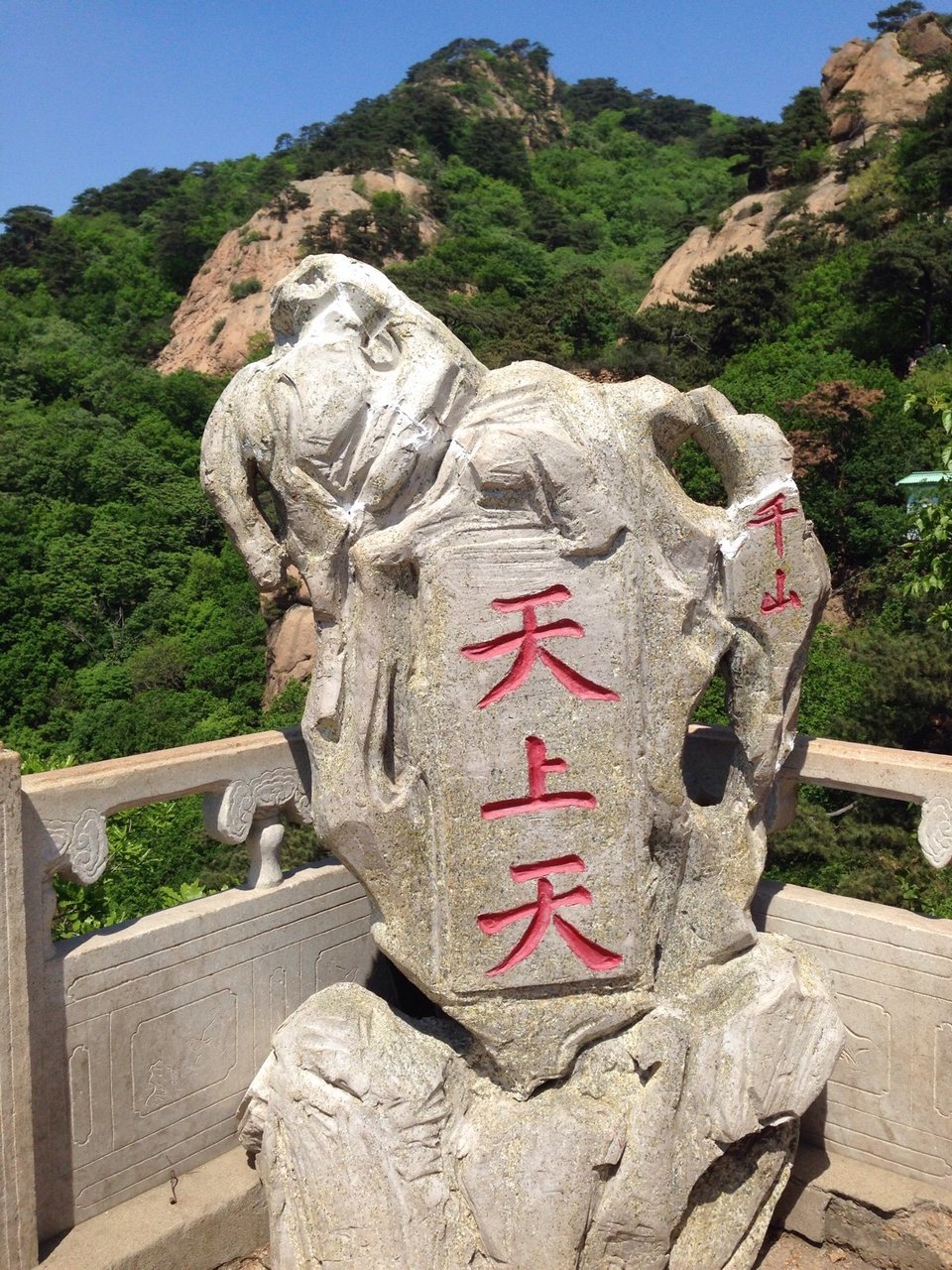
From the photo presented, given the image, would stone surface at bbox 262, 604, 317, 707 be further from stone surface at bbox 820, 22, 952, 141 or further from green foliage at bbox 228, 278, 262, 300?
stone surface at bbox 820, 22, 952, 141

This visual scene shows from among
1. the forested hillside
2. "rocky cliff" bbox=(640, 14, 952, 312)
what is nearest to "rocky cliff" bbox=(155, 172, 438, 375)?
the forested hillside

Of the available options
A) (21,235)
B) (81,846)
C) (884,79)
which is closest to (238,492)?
(81,846)

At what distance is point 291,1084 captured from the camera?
266 centimetres

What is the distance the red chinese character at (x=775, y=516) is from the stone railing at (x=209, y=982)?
0.66 metres

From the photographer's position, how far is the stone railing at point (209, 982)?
103 inches

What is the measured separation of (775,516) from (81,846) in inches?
79.4

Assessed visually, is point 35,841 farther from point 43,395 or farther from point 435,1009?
point 43,395

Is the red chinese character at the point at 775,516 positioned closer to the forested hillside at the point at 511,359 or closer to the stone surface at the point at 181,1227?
the forested hillside at the point at 511,359

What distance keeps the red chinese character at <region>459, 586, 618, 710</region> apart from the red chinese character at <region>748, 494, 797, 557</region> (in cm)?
66

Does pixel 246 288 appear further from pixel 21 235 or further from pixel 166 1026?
pixel 166 1026

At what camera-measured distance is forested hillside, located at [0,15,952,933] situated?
10383 millimetres

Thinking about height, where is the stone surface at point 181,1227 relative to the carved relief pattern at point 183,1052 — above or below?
below

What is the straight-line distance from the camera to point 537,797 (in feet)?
8.62

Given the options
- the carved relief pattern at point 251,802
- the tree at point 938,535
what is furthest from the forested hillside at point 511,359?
the carved relief pattern at point 251,802
